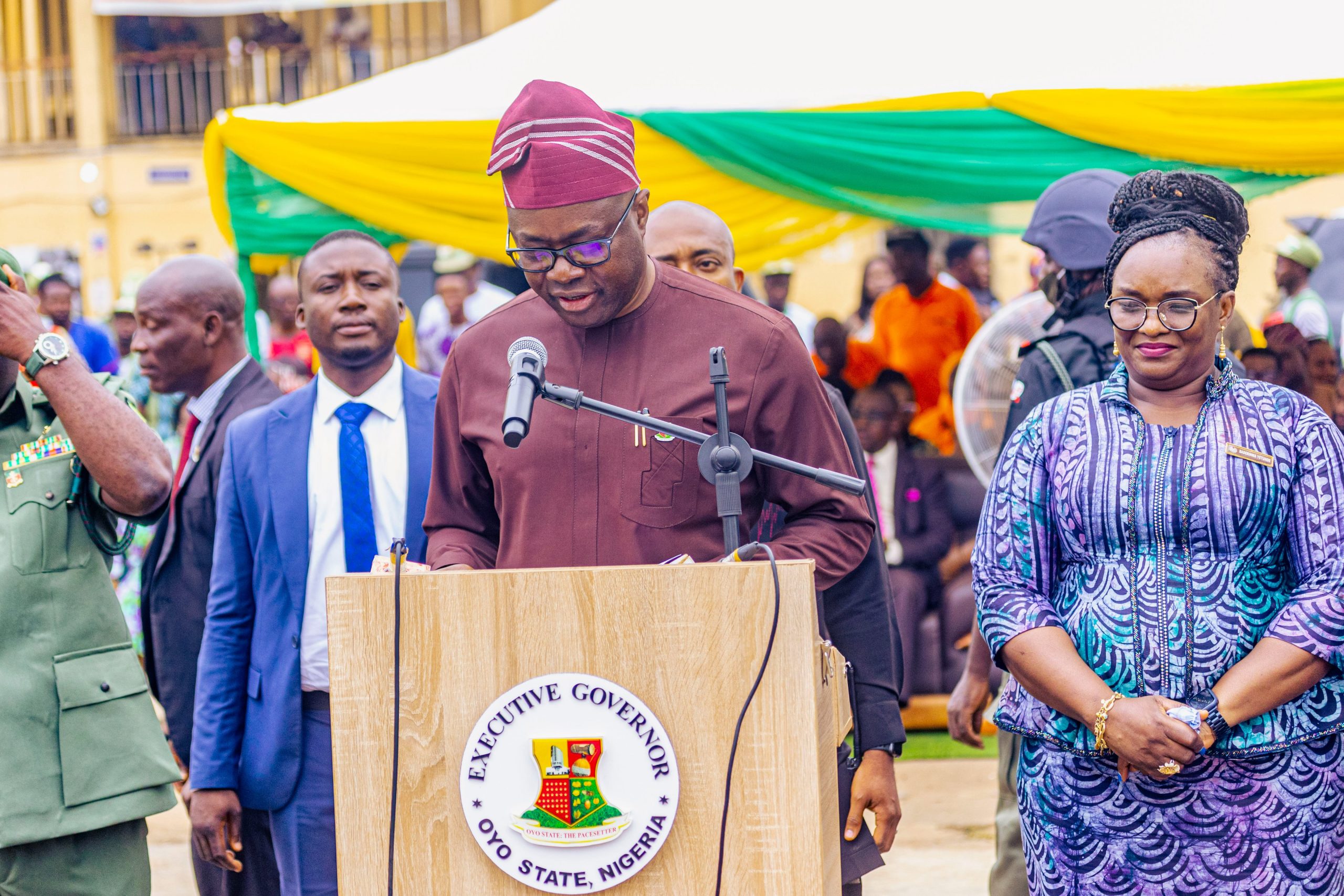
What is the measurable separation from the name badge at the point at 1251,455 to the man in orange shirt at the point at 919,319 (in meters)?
6.70

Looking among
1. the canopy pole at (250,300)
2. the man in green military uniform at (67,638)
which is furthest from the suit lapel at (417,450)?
the canopy pole at (250,300)

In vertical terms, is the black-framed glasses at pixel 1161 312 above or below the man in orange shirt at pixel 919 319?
above

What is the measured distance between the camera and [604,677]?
2.39 metres

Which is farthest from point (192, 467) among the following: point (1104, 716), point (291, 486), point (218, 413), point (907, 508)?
point (907, 508)

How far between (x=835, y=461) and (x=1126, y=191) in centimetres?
103

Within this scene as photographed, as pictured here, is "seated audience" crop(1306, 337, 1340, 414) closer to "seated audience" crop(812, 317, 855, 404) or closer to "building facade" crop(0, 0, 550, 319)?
"seated audience" crop(812, 317, 855, 404)

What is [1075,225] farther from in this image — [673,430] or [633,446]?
[673,430]

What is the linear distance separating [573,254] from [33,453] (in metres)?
1.57

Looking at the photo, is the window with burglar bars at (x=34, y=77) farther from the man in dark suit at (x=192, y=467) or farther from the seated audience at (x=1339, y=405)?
the seated audience at (x=1339, y=405)

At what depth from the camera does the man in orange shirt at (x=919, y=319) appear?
9859 mm

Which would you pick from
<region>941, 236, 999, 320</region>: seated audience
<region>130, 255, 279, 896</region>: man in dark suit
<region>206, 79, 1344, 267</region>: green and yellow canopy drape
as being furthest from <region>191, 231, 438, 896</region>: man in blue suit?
<region>941, 236, 999, 320</region>: seated audience

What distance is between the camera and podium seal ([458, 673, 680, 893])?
2379 mm

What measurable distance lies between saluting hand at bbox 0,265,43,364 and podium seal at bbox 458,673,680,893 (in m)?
1.76

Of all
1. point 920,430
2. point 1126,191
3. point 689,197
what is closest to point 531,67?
point 689,197
